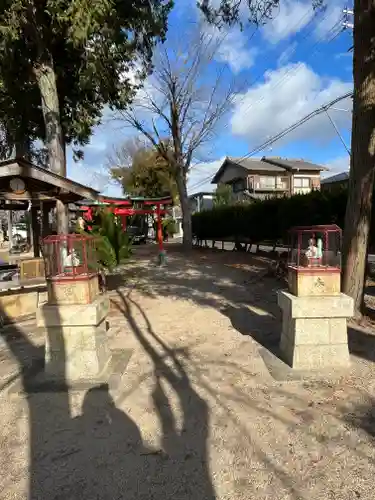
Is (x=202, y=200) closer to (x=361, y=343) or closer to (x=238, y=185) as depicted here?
(x=238, y=185)

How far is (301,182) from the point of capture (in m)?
39.8

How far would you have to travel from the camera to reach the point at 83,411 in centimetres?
337

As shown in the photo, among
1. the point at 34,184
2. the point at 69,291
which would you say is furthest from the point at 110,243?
the point at 69,291

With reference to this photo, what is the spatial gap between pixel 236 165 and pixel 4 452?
40269 mm

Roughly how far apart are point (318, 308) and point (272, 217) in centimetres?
1108

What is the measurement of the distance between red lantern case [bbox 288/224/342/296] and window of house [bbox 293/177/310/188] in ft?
123

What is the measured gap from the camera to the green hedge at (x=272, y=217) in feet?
35.7

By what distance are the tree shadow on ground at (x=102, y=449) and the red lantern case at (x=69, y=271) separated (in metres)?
0.46

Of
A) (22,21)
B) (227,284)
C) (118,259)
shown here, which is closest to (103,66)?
(22,21)

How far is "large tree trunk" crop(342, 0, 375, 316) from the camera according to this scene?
17.1 ft

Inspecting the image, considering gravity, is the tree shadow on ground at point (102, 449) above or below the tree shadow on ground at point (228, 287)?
below

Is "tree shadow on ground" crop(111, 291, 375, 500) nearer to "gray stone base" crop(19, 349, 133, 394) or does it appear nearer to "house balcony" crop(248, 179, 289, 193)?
"gray stone base" crop(19, 349, 133, 394)

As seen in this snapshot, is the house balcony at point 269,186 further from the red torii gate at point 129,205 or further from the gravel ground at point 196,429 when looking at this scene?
the gravel ground at point 196,429

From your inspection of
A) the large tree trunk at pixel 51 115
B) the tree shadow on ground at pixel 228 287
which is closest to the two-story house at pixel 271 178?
the tree shadow on ground at pixel 228 287
